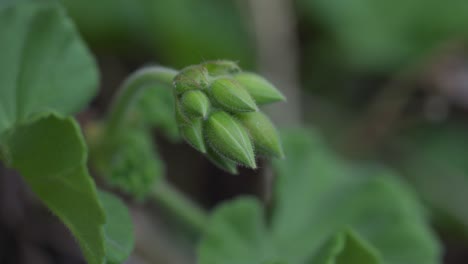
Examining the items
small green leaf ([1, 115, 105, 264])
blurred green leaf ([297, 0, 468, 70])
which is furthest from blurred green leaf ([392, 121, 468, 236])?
small green leaf ([1, 115, 105, 264])

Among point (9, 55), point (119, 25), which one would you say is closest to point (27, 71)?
point (9, 55)

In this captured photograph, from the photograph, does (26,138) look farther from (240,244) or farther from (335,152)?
(335,152)

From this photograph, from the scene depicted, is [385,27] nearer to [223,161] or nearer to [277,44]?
[277,44]

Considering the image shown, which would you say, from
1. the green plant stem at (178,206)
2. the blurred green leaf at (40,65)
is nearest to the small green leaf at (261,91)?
the blurred green leaf at (40,65)

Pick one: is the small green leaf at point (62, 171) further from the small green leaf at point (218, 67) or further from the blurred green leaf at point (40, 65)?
the small green leaf at point (218, 67)

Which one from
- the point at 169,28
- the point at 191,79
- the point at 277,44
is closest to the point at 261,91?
the point at 191,79
